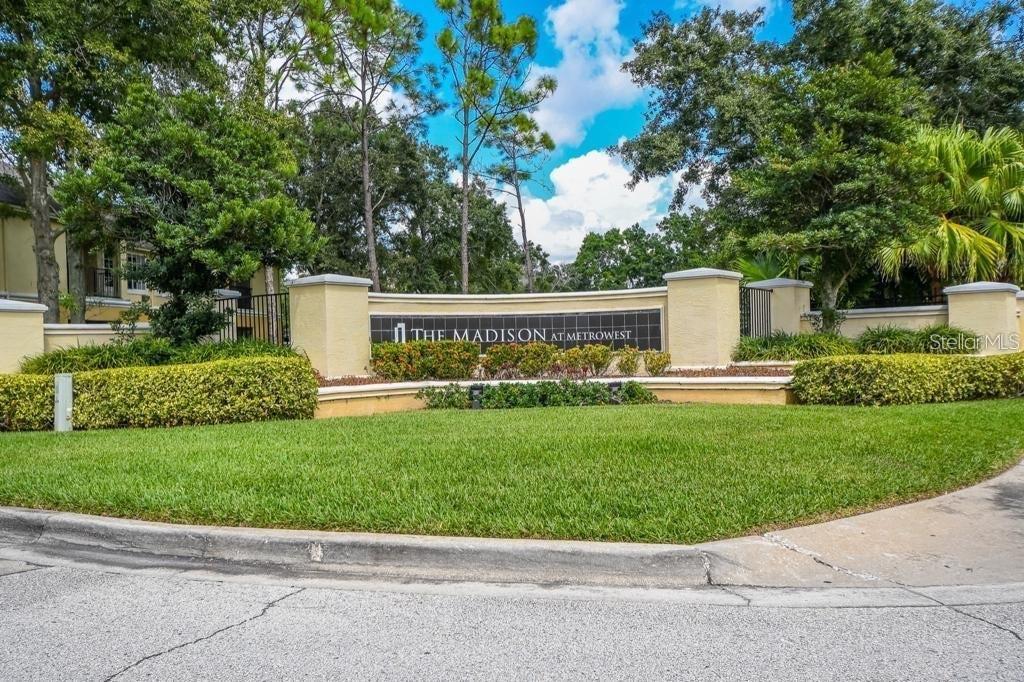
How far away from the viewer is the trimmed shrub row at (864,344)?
1341 cm

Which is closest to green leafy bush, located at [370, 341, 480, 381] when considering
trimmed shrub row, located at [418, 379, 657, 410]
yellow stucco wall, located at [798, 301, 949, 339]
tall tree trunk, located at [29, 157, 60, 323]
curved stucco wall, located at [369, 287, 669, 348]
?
trimmed shrub row, located at [418, 379, 657, 410]

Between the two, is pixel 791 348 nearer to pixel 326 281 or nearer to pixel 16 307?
pixel 326 281

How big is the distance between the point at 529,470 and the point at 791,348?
29.8 feet

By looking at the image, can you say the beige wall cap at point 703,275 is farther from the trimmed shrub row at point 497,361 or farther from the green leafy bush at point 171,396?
the green leafy bush at point 171,396

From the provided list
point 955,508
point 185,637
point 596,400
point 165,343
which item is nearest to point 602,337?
point 596,400

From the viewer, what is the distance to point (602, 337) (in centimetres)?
1417

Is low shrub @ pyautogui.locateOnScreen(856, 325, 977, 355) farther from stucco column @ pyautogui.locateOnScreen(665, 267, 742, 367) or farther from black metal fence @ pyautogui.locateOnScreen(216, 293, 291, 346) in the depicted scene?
black metal fence @ pyautogui.locateOnScreen(216, 293, 291, 346)

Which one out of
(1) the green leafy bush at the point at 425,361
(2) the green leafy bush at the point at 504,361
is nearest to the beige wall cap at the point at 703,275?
(2) the green leafy bush at the point at 504,361

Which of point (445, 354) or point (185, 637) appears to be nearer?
point (185, 637)

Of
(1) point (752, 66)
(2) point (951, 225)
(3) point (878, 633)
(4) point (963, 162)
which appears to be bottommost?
(3) point (878, 633)

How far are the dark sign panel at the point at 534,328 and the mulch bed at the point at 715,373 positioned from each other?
126 cm

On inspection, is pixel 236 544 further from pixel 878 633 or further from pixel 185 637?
pixel 878 633

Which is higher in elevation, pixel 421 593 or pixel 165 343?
pixel 165 343

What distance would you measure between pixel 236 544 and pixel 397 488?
131 cm
